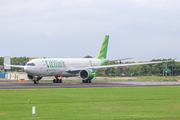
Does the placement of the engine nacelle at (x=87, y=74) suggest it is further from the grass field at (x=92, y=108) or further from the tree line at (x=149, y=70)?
the tree line at (x=149, y=70)

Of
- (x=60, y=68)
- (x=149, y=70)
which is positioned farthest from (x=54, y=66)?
(x=149, y=70)

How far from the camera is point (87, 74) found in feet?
208

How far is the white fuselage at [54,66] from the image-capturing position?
5928 centimetres

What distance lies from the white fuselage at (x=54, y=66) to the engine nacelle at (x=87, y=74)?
2627 mm

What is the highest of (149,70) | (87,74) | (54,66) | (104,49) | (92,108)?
(104,49)

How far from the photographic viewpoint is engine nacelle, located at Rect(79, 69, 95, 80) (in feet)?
203

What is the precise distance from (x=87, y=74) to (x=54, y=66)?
235 inches

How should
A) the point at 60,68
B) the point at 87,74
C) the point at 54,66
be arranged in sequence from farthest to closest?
1. the point at 60,68
2. the point at 87,74
3. the point at 54,66

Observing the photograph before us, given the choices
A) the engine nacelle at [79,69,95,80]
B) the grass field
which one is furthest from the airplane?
the grass field

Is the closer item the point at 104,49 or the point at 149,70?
the point at 104,49

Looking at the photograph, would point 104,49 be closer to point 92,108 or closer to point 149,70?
point 92,108

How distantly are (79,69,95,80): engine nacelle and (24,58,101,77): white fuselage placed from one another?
2.63m

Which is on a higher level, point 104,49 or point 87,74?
point 104,49

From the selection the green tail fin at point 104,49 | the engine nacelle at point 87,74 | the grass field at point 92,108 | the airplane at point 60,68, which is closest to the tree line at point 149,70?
the green tail fin at point 104,49
